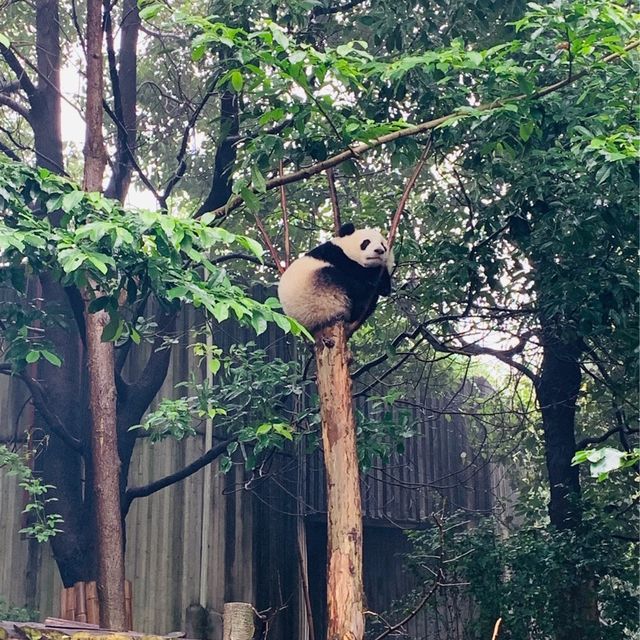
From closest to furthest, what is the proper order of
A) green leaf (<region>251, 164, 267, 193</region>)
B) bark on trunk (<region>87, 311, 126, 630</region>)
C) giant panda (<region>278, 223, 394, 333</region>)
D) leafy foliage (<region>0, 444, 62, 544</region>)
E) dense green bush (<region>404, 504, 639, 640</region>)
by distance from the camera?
green leaf (<region>251, 164, 267, 193</region>) → giant panda (<region>278, 223, 394, 333</region>) → leafy foliage (<region>0, 444, 62, 544</region>) → bark on trunk (<region>87, 311, 126, 630</region>) → dense green bush (<region>404, 504, 639, 640</region>)

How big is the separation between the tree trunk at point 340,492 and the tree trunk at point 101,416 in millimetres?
1709

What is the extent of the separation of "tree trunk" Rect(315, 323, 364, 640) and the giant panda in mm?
407

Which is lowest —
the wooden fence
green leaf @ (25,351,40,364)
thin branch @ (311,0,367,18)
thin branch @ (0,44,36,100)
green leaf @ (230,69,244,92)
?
the wooden fence

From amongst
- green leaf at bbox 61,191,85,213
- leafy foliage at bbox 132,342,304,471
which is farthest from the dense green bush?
green leaf at bbox 61,191,85,213

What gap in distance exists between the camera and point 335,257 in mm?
5828

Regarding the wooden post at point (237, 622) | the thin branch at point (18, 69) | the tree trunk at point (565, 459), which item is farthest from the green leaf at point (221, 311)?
the thin branch at point (18, 69)

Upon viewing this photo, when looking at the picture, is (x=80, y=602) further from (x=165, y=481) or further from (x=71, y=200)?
(x=71, y=200)

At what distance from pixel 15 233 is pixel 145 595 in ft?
11.6

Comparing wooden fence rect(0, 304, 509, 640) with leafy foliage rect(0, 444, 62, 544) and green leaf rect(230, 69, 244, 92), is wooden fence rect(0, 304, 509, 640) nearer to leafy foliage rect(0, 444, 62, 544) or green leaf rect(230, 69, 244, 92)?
leafy foliage rect(0, 444, 62, 544)

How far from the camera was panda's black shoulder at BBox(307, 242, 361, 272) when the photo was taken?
578 cm

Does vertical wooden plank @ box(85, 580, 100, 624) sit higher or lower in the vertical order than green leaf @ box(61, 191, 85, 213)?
lower

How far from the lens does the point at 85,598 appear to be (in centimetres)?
575

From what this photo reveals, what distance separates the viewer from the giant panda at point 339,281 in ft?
17.2

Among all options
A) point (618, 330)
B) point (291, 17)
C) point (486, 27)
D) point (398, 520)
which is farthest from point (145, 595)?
point (486, 27)
